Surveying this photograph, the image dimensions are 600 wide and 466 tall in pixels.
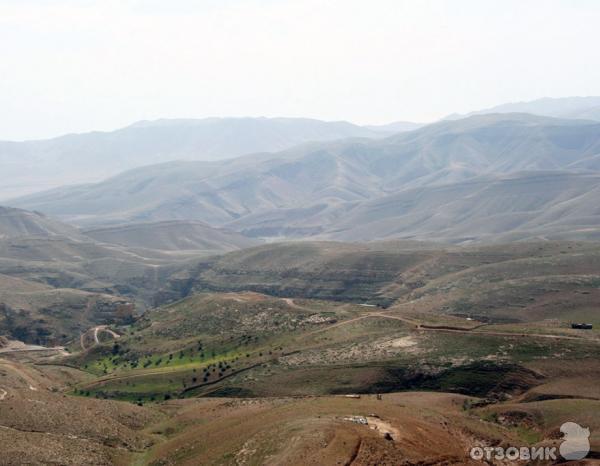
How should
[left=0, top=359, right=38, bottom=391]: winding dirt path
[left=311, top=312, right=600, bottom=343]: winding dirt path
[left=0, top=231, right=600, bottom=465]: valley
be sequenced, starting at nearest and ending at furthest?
[left=0, top=231, right=600, bottom=465]: valley
[left=311, top=312, right=600, bottom=343]: winding dirt path
[left=0, top=359, right=38, bottom=391]: winding dirt path

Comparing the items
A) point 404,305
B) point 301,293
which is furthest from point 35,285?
point 404,305

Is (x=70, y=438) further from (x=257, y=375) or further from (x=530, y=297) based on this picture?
(x=530, y=297)

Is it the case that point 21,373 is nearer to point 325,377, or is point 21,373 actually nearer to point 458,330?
point 325,377

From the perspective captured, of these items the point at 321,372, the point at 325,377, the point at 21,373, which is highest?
the point at 321,372

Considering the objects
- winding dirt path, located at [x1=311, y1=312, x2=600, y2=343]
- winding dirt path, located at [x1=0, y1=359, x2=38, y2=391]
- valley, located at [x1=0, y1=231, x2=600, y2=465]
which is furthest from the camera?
winding dirt path, located at [x1=0, y1=359, x2=38, y2=391]

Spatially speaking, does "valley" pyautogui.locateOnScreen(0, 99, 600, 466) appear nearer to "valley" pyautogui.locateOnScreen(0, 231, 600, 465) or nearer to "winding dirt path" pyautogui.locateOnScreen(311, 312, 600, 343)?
"valley" pyautogui.locateOnScreen(0, 231, 600, 465)

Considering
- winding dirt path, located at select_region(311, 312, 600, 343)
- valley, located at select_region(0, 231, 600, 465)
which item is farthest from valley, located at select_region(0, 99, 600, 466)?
winding dirt path, located at select_region(311, 312, 600, 343)

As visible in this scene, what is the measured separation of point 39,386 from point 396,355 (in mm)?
42104

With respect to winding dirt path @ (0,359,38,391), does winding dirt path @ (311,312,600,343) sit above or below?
above

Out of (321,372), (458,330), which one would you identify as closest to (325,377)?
A: (321,372)

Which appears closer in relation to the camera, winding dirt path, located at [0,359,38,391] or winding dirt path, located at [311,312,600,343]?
winding dirt path, located at [311,312,600,343]

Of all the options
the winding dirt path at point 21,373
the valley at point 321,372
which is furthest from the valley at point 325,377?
the winding dirt path at point 21,373

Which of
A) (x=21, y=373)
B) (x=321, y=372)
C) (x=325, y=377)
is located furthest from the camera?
(x=21, y=373)

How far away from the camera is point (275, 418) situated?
56250 mm
